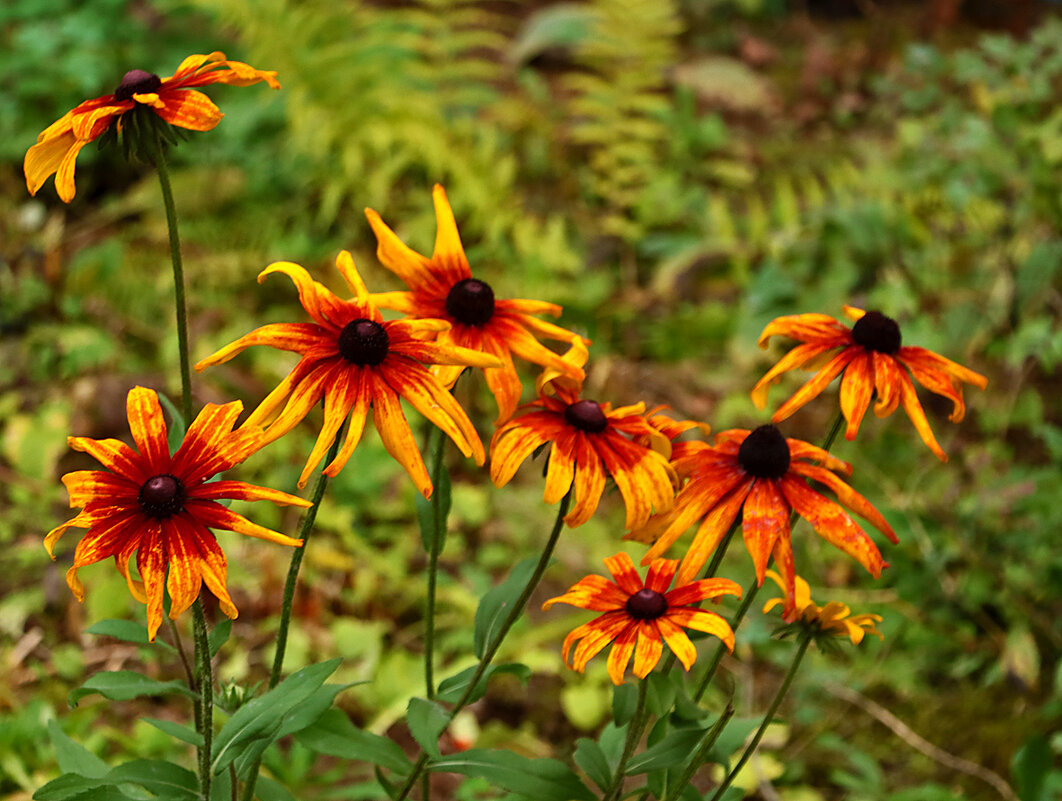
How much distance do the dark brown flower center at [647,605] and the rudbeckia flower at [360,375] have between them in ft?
0.83

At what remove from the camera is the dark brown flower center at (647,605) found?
1031 mm

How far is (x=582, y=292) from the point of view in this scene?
3410 millimetres

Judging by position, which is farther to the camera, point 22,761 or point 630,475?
point 22,761

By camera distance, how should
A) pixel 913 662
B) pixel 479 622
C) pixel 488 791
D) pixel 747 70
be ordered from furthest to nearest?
pixel 747 70, pixel 913 662, pixel 488 791, pixel 479 622

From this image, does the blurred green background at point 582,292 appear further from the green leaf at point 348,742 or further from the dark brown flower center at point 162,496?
the dark brown flower center at point 162,496

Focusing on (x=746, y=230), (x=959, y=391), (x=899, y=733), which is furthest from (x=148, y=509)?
(x=746, y=230)

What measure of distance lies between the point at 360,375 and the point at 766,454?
1.39 feet

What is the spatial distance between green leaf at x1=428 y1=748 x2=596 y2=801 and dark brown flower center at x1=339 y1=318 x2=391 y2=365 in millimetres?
548

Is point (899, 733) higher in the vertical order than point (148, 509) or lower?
lower

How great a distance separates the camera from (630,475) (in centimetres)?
99

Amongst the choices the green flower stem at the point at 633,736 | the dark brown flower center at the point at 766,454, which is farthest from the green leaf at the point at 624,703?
the dark brown flower center at the point at 766,454

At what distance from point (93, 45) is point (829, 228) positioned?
115 inches

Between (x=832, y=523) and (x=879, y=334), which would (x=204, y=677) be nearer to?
(x=832, y=523)

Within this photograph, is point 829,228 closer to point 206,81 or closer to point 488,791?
point 488,791
